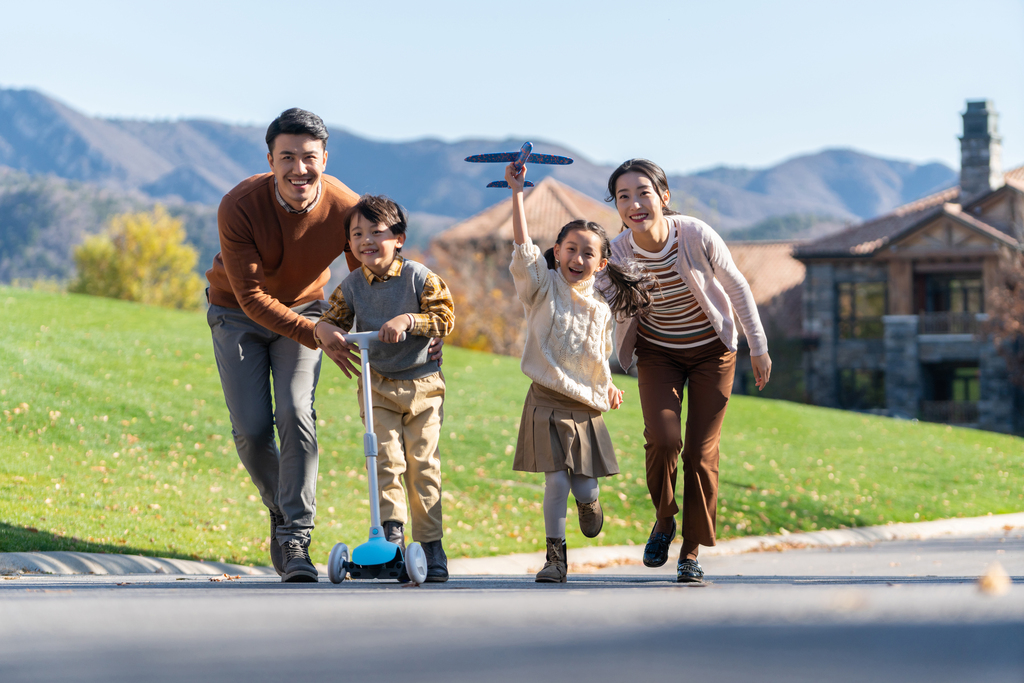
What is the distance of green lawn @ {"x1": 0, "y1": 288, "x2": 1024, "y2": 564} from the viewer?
852 cm

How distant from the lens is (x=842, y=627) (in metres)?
2.56

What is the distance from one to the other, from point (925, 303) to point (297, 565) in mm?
35215

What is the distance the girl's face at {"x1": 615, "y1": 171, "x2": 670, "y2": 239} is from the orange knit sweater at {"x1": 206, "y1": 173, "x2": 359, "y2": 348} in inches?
57.7

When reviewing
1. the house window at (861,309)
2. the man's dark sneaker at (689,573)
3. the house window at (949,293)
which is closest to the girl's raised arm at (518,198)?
the man's dark sneaker at (689,573)

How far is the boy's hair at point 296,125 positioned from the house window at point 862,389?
115ft

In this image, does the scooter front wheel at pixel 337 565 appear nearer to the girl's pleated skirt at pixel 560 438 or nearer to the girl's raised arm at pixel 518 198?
the girl's pleated skirt at pixel 560 438

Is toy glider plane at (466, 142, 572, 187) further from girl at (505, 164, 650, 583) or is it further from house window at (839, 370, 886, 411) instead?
house window at (839, 370, 886, 411)

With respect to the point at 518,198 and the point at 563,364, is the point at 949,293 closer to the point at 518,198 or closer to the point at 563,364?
the point at 563,364

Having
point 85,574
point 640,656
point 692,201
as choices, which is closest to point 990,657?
point 640,656

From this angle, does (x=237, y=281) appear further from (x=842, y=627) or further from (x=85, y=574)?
(x=842, y=627)

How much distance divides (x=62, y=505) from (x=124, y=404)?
5205 millimetres

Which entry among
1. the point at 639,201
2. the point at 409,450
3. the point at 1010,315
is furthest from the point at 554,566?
the point at 1010,315

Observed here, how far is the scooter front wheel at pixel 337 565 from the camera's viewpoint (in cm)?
466

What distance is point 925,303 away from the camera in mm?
36219
